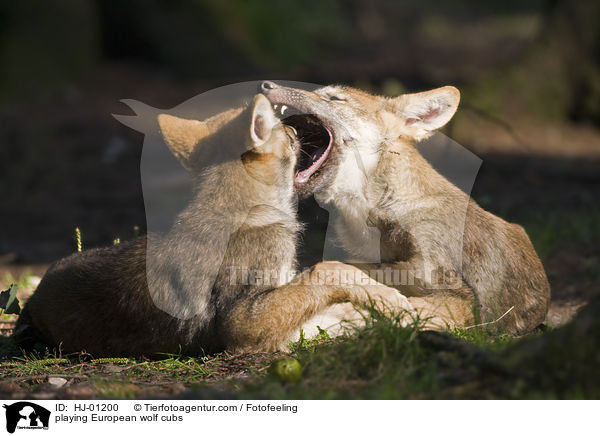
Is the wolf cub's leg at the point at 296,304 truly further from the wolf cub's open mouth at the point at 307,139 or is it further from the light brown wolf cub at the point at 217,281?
the wolf cub's open mouth at the point at 307,139

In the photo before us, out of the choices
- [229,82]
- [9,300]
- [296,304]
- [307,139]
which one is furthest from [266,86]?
[229,82]

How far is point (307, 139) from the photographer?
5.11 metres

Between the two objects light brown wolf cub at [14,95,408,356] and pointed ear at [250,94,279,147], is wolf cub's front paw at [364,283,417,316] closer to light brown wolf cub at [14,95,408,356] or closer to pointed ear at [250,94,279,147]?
light brown wolf cub at [14,95,408,356]

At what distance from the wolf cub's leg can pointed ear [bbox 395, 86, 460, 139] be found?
1.37 metres

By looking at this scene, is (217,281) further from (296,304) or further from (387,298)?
(387,298)

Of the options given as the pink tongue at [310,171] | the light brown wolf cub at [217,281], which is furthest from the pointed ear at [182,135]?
the pink tongue at [310,171]

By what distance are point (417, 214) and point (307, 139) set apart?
972mm

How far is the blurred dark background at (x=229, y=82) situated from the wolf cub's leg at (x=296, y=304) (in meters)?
1.23

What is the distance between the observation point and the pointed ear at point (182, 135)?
15.7 ft

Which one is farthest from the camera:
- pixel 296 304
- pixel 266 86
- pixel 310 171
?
pixel 310 171

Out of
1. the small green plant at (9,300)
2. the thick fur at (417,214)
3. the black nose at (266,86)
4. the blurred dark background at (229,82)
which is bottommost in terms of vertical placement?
the small green plant at (9,300)

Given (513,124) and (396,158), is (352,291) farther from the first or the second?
(513,124)

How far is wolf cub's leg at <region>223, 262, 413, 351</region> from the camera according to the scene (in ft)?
13.6

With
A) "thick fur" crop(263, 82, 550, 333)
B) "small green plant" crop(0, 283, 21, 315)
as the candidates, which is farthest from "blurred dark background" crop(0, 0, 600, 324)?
"small green plant" crop(0, 283, 21, 315)
